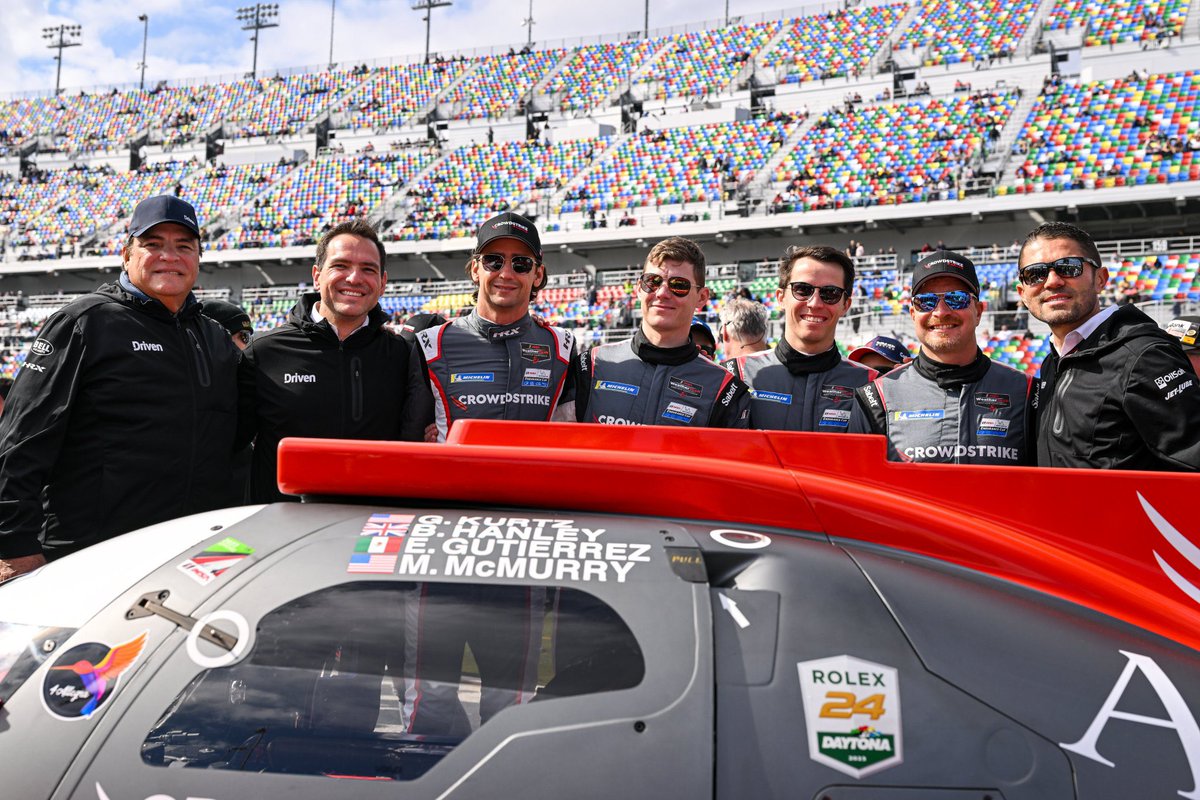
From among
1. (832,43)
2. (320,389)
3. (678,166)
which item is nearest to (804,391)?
(320,389)

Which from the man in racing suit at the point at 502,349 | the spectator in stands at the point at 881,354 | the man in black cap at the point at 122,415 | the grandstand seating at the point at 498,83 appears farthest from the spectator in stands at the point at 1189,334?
the grandstand seating at the point at 498,83

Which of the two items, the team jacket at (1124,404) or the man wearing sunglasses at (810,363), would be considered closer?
the team jacket at (1124,404)

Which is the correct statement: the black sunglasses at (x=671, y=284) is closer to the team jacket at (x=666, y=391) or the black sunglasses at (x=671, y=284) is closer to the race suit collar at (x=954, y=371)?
the team jacket at (x=666, y=391)

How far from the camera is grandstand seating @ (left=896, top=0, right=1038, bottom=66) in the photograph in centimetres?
2878

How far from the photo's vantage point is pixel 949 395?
310 centimetres

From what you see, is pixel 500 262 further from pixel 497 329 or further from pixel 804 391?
pixel 804 391

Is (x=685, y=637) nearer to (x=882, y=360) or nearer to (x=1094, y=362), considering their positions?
(x=1094, y=362)

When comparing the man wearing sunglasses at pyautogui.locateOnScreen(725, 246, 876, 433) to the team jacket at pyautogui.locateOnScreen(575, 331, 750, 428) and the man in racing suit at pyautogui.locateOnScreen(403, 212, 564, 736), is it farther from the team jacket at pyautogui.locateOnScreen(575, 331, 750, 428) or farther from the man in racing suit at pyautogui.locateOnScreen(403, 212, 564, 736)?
the man in racing suit at pyautogui.locateOnScreen(403, 212, 564, 736)

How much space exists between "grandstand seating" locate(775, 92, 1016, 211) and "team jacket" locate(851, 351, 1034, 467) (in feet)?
74.4

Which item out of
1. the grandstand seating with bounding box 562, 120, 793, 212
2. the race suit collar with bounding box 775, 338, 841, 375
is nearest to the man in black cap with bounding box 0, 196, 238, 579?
the race suit collar with bounding box 775, 338, 841, 375

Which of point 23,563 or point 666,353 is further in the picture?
point 666,353

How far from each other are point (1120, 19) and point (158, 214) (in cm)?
3308

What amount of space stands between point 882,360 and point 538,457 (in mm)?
3907

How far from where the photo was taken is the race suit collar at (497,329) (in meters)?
3.31
